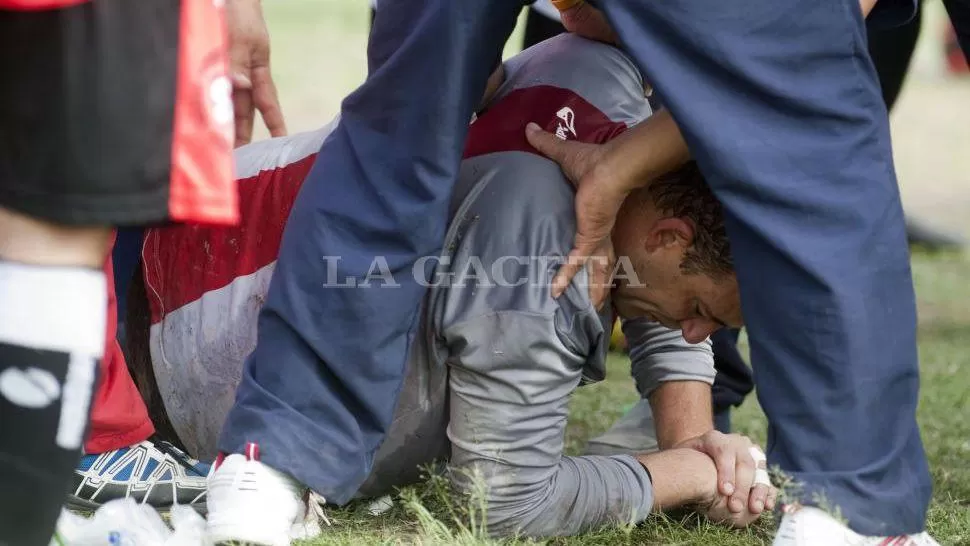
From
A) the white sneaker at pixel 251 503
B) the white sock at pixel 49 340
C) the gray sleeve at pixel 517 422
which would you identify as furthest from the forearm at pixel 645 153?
the white sock at pixel 49 340

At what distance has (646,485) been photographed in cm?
223

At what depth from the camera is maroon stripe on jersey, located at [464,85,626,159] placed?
2.20 meters

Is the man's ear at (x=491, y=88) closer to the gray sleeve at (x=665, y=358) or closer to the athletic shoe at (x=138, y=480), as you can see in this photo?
the gray sleeve at (x=665, y=358)

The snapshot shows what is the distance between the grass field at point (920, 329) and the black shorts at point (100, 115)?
756mm

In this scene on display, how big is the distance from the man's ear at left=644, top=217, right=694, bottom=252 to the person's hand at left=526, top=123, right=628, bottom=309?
0.22 ft

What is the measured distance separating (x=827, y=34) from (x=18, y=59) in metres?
0.99

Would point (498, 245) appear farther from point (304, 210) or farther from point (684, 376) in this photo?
point (684, 376)

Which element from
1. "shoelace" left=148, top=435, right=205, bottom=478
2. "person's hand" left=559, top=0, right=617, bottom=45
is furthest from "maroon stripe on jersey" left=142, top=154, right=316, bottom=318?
"person's hand" left=559, top=0, right=617, bottom=45

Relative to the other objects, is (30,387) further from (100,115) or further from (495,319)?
(495,319)

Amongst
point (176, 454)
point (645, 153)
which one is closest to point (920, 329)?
point (645, 153)

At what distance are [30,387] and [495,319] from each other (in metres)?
0.79

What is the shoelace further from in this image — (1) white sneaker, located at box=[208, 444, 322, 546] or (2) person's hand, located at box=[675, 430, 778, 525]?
(2) person's hand, located at box=[675, 430, 778, 525]

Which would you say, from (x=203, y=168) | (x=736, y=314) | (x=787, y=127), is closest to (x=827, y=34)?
(x=787, y=127)

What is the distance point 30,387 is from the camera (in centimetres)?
148
